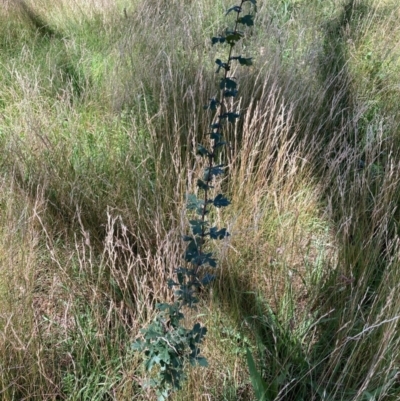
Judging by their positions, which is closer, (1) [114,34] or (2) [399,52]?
(2) [399,52]

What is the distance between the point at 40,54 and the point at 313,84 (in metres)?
2.03

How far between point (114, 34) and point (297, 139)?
1.91m

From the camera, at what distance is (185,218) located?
1.81 metres

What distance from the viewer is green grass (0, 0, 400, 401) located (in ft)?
4.84

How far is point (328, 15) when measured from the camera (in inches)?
151

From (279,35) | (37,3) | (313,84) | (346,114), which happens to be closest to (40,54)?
(37,3)

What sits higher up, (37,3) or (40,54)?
(37,3)

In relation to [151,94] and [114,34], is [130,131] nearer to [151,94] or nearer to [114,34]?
[151,94]

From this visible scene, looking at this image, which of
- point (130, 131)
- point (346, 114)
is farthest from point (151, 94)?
point (346, 114)

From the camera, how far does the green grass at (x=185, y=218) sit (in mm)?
1477

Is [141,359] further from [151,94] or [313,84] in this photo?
[313,84]

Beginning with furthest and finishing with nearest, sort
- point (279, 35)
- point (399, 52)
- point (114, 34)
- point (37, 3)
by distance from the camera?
point (37, 3) → point (114, 34) → point (399, 52) → point (279, 35)

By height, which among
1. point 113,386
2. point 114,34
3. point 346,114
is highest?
point 114,34

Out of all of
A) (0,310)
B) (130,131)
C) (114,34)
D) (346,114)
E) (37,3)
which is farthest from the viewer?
(37,3)
